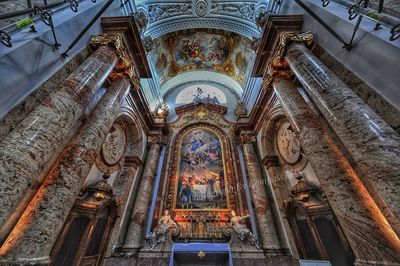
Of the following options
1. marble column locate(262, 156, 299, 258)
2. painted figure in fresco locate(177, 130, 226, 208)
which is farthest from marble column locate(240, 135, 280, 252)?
painted figure in fresco locate(177, 130, 226, 208)

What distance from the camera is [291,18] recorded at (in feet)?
15.8

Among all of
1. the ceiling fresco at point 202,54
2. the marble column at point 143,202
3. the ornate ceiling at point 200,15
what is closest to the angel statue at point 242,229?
the marble column at point 143,202

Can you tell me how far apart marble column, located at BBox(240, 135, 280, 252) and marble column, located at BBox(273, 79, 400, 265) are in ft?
9.88

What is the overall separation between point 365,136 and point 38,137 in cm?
446

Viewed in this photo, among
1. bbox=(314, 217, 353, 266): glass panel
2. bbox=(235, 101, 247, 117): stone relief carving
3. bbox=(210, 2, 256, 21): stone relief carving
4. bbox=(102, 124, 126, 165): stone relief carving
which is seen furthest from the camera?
bbox=(235, 101, 247, 117): stone relief carving

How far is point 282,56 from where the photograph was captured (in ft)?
15.3

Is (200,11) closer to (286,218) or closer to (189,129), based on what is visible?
(189,129)

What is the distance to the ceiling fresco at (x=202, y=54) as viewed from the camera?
916cm

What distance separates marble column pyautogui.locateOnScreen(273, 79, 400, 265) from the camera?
224cm

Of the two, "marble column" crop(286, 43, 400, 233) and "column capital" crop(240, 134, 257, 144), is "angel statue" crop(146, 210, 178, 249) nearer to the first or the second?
"column capital" crop(240, 134, 257, 144)

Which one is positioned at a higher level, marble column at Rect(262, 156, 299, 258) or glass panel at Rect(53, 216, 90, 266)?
marble column at Rect(262, 156, 299, 258)

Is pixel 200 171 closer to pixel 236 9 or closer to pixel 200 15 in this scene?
pixel 200 15

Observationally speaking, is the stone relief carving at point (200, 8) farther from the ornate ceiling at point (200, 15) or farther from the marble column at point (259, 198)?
the marble column at point (259, 198)

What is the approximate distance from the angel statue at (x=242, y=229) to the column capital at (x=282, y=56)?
4.27 metres
